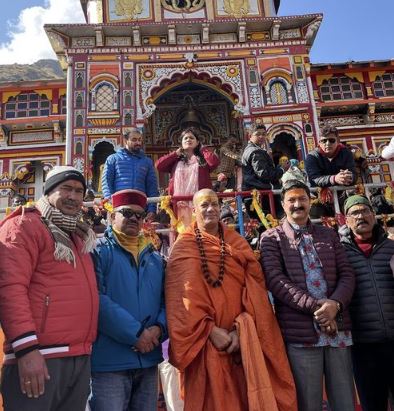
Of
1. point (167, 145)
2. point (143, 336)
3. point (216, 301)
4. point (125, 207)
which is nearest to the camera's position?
point (143, 336)

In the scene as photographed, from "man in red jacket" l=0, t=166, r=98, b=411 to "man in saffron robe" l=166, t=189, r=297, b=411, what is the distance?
568 millimetres

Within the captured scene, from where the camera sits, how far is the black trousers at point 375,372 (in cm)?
290

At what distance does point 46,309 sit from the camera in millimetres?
2256

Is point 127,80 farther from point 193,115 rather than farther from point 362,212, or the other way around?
point 362,212

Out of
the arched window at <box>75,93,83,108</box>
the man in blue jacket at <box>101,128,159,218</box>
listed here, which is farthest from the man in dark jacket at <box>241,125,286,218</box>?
the arched window at <box>75,93,83,108</box>

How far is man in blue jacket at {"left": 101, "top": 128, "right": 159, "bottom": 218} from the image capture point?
5266 mm

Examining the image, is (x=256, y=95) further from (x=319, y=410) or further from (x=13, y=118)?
(x=319, y=410)

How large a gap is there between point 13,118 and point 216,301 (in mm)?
13438

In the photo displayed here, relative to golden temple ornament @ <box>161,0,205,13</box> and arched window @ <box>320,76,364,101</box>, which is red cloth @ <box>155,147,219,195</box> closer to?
golden temple ornament @ <box>161,0,205,13</box>

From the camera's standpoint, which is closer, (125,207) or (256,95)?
(125,207)

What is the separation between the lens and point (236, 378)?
267 cm

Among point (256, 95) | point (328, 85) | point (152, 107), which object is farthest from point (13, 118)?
point (328, 85)

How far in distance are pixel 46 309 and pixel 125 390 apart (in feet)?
2.48

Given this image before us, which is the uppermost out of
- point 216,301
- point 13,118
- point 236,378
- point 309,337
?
point 13,118
